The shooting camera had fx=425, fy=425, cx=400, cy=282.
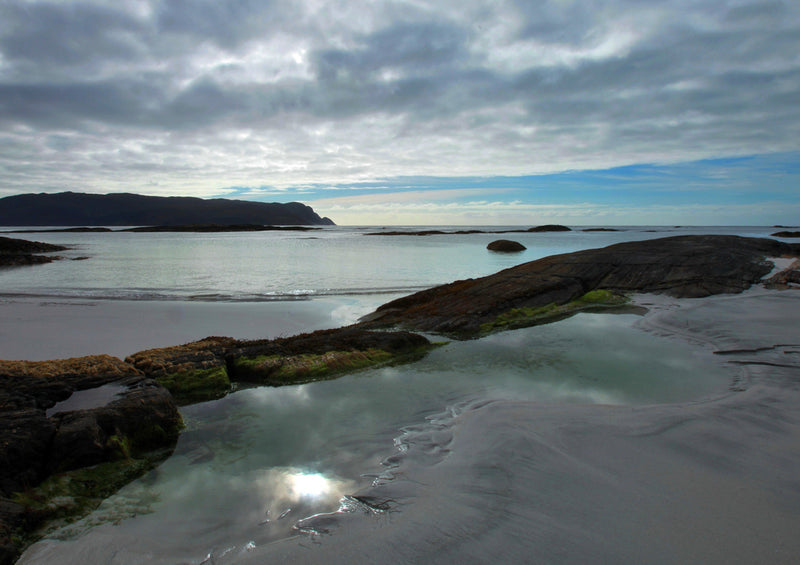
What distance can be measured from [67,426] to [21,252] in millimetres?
45473

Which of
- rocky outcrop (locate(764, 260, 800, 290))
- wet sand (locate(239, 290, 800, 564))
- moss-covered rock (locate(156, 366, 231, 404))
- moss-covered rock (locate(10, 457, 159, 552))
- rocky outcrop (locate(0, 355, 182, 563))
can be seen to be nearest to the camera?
wet sand (locate(239, 290, 800, 564))

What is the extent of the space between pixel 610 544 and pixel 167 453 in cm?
419

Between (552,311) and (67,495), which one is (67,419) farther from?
(552,311)

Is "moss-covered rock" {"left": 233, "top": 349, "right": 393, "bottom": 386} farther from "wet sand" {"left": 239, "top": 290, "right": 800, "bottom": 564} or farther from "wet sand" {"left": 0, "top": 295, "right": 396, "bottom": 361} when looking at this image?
"wet sand" {"left": 0, "top": 295, "right": 396, "bottom": 361}

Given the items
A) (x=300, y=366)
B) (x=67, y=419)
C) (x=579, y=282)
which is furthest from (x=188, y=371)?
(x=579, y=282)

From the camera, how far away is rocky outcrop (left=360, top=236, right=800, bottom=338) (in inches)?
411

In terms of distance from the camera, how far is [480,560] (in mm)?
2631

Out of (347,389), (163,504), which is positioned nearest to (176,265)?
(347,389)

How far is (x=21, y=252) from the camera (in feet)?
124

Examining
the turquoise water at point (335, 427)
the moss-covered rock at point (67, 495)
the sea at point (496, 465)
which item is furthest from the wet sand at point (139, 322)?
the moss-covered rock at point (67, 495)

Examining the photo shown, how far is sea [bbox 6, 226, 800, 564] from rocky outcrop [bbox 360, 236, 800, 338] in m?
2.09

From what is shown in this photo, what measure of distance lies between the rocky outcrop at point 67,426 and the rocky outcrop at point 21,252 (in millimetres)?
31312

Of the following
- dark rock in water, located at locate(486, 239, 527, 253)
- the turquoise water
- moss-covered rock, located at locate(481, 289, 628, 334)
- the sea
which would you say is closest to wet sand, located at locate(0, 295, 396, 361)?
the sea

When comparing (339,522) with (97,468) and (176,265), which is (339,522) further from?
(176,265)
